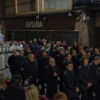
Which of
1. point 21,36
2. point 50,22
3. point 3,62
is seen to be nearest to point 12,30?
point 21,36

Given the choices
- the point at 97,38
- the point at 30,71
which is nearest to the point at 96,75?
the point at 30,71

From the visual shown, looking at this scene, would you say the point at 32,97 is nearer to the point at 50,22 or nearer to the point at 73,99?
the point at 73,99

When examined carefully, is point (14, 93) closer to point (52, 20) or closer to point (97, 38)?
point (97, 38)

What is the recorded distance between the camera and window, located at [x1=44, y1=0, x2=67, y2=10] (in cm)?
1738

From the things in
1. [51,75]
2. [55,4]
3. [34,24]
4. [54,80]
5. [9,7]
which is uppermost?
[9,7]

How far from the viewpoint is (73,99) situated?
5699mm

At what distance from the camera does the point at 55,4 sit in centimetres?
1817

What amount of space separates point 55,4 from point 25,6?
16.1 feet

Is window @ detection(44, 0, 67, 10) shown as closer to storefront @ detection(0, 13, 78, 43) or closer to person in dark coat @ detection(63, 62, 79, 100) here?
storefront @ detection(0, 13, 78, 43)

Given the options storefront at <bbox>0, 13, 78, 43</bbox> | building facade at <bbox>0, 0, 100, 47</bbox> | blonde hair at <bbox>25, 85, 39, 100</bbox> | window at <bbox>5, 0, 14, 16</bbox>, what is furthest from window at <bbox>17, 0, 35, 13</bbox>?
blonde hair at <bbox>25, 85, 39, 100</bbox>

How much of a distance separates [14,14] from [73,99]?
18.4 m

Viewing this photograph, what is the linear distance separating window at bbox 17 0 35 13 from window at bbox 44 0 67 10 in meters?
2.29

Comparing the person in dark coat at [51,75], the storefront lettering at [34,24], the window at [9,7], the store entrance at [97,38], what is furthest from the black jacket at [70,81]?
the window at [9,7]

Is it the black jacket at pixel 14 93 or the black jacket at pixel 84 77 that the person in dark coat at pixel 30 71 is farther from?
the black jacket at pixel 14 93
